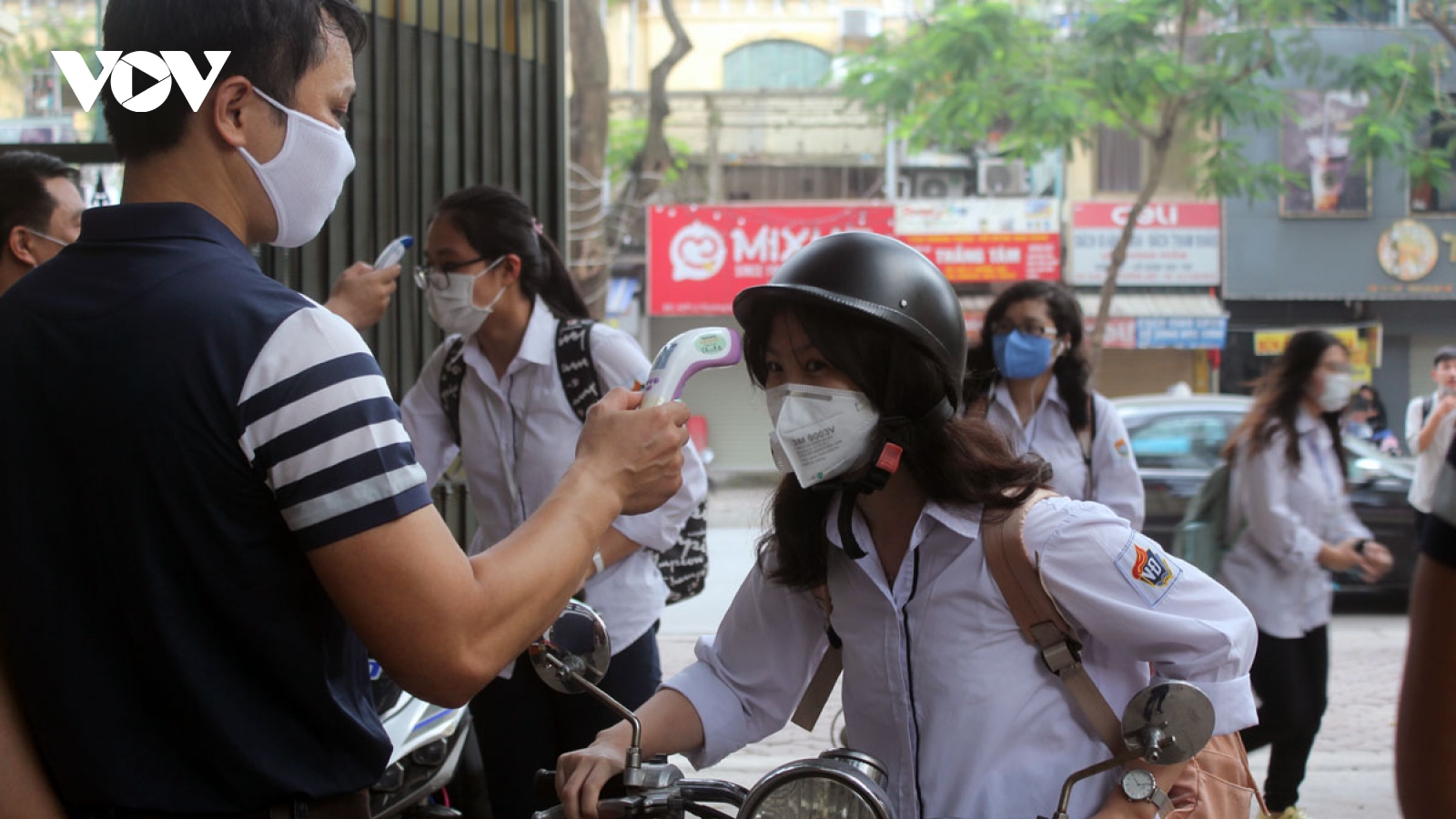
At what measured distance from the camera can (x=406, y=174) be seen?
197 inches

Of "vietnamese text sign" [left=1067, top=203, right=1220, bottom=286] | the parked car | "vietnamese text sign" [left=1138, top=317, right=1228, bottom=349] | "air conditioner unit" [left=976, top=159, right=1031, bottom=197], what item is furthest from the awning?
the parked car

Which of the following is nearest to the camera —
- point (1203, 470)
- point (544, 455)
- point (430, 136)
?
point (544, 455)

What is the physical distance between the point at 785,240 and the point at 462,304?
16.3 metres

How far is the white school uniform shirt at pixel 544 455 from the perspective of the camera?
316 centimetres

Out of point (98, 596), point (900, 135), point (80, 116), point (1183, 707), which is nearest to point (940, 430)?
point (1183, 707)

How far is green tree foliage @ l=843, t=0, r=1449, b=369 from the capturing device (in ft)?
43.9

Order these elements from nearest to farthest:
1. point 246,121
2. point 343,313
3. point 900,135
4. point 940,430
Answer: point 246,121, point 940,430, point 343,313, point 900,135

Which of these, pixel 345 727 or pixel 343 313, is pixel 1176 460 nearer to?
pixel 343 313

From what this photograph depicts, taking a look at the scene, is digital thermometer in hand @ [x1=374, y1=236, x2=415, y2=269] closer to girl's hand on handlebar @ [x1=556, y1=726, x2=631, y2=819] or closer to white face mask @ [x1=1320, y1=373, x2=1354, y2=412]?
girl's hand on handlebar @ [x1=556, y1=726, x2=631, y2=819]

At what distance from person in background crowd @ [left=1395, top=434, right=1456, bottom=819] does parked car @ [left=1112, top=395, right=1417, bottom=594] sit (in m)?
8.11

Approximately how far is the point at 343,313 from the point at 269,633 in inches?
72.4

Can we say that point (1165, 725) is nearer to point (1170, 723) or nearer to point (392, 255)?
point (1170, 723)

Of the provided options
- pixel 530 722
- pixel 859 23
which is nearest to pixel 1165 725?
pixel 530 722

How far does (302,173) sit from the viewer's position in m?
1.67
